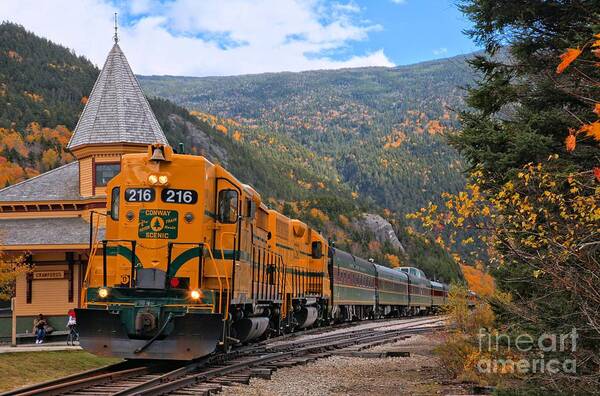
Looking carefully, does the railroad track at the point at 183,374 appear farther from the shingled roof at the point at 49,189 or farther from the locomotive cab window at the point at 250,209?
the shingled roof at the point at 49,189

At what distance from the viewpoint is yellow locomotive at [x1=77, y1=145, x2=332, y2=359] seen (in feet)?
47.4

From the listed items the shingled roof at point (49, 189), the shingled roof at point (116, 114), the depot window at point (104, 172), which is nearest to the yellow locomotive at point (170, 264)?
the depot window at point (104, 172)

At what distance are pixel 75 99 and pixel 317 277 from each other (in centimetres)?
11944

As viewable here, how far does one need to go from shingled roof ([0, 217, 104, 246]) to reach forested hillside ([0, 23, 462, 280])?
63777 millimetres

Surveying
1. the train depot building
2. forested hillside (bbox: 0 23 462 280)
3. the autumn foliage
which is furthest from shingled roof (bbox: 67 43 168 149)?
forested hillside (bbox: 0 23 462 280)

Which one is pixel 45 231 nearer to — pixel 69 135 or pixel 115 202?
pixel 115 202

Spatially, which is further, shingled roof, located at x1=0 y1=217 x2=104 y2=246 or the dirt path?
shingled roof, located at x1=0 y1=217 x2=104 y2=246

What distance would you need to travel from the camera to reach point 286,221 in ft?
89.8

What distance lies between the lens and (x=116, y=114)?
3716 centimetres

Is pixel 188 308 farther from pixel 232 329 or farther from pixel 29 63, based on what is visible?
pixel 29 63

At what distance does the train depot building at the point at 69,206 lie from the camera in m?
32.7

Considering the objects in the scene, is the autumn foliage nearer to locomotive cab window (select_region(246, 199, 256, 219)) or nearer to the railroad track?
the railroad track

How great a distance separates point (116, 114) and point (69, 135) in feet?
285

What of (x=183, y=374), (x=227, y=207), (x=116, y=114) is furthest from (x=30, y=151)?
(x=183, y=374)
